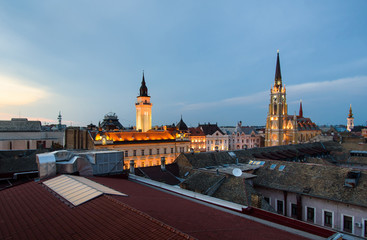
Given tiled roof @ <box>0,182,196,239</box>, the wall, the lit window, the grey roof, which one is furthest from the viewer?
the grey roof

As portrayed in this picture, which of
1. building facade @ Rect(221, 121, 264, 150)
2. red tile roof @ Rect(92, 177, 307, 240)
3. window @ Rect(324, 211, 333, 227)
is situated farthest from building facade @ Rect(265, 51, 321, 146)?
red tile roof @ Rect(92, 177, 307, 240)

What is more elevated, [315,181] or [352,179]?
[352,179]

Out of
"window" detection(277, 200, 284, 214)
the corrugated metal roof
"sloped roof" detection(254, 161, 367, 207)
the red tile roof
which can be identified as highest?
the corrugated metal roof

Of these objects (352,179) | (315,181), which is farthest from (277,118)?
(352,179)

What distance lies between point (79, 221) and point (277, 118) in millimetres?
102535

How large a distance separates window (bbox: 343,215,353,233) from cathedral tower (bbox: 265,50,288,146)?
3233 inches

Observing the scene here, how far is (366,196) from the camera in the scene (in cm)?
2050

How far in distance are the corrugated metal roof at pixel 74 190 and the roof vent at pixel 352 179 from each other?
20.6m

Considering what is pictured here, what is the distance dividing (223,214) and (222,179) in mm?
12182

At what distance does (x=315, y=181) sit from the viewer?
24672mm

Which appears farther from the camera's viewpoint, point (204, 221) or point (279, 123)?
Answer: point (279, 123)

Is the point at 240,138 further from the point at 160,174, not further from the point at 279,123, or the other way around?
the point at 160,174

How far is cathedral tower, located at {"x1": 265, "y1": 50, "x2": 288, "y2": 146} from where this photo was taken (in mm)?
100750

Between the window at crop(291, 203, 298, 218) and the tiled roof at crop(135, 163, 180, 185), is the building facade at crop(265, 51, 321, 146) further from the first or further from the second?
the tiled roof at crop(135, 163, 180, 185)
